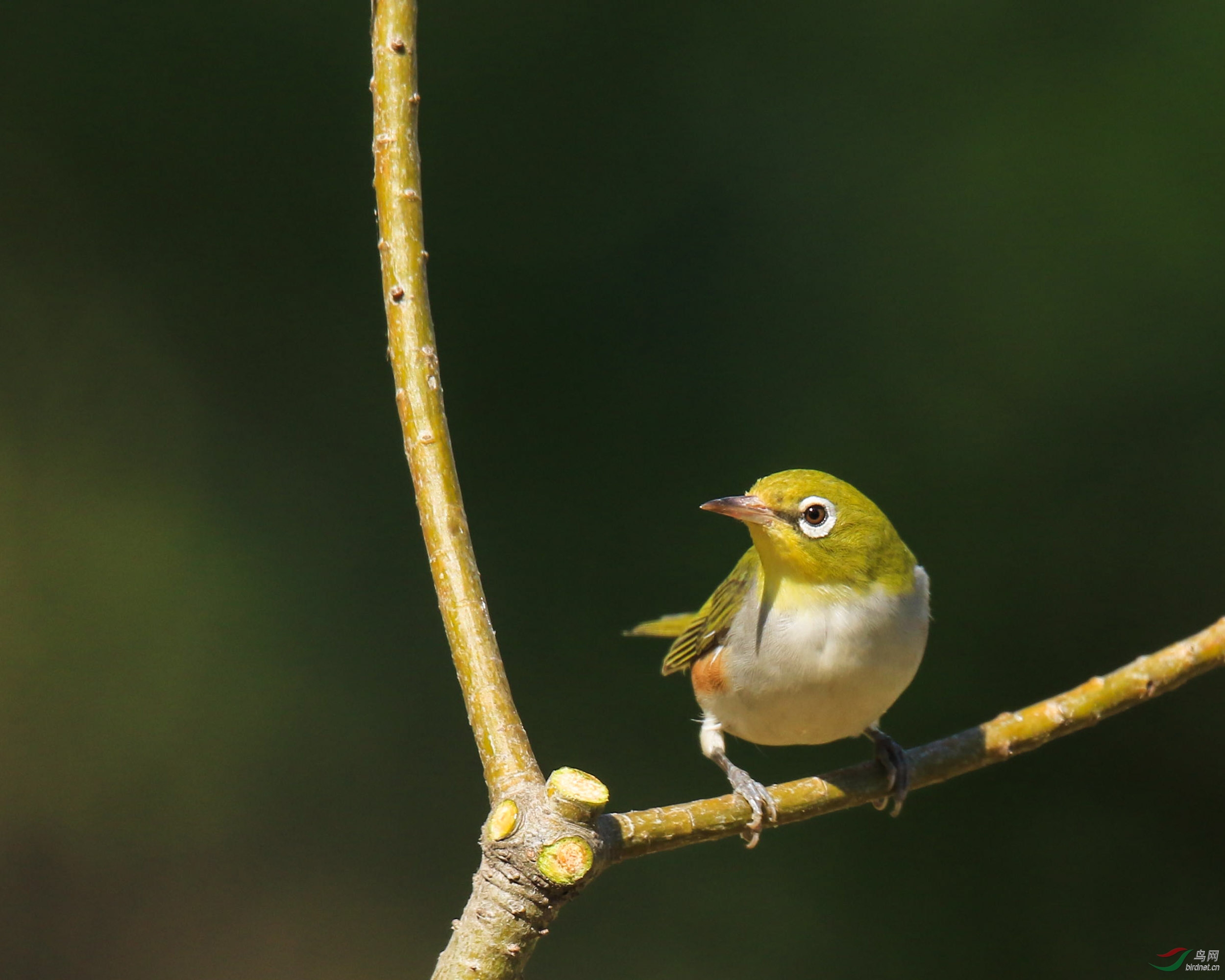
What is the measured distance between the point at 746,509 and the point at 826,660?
0.46 m

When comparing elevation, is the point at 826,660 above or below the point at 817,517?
below

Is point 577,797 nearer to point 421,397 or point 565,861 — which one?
point 565,861

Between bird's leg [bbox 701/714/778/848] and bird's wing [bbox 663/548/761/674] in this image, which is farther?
bird's wing [bbox 663/548/761/674]

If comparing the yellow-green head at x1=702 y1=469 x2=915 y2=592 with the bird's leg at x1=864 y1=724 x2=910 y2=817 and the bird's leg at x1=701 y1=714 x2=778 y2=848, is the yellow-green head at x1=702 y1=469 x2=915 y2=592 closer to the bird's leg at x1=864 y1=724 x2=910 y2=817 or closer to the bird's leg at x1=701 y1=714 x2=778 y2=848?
the bird's leg at x1=864 y1=724 x2=910 y2=817

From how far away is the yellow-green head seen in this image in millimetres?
2783

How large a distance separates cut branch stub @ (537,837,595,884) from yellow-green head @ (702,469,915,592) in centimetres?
133

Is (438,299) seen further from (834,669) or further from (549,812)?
(549,812)

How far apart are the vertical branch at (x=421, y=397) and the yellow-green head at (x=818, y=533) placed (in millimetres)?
1139

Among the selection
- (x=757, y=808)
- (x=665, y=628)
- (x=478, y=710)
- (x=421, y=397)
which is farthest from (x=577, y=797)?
(x=665, y=628)

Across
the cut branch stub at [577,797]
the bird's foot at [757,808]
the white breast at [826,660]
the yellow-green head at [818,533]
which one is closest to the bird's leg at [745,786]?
the bird's foot at [757,808]

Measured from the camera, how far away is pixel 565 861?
4.79 ft

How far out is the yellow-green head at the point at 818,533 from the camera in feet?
9.13

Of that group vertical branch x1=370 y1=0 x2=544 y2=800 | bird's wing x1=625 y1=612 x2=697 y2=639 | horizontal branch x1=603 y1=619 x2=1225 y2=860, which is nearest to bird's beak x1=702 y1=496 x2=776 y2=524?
horizontal branch x1=603 y1=619 x2=1225 y2=860

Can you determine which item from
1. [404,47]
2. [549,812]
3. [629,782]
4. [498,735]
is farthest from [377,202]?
[629,782]
